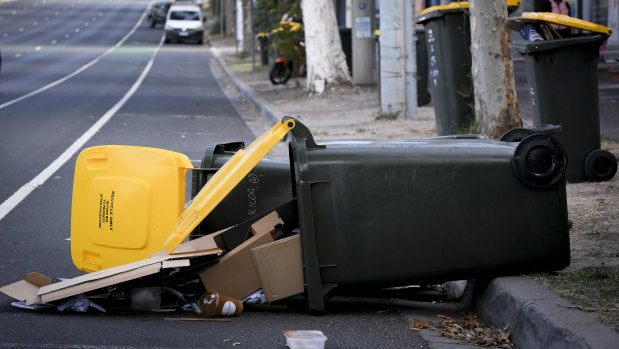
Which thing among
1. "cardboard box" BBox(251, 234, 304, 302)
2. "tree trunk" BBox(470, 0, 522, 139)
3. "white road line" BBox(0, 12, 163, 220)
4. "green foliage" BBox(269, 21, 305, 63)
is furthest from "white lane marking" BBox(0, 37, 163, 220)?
"green foliage" BBox(269, 21, 305, 63)

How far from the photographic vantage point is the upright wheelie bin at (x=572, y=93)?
834 cm

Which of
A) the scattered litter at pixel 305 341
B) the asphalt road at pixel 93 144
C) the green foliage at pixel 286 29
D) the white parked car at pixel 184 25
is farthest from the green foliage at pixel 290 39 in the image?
the white parked car at pixel 184 25

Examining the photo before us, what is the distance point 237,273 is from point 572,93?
4.62 m

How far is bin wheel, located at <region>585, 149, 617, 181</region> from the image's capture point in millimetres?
8461

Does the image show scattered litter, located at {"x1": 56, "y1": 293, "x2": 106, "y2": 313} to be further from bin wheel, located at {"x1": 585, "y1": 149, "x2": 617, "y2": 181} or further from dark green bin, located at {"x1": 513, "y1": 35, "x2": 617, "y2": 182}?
bin wheel, located at {"x1": 585, "y1": 149, "x2": 617, "y2": 181}

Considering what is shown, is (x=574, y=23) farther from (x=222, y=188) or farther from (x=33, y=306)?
(x=33, y=306)

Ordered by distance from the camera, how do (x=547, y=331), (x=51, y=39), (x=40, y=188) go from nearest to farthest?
(x=547, y=331) → (x=40, y=188) → (x=51, y=39)

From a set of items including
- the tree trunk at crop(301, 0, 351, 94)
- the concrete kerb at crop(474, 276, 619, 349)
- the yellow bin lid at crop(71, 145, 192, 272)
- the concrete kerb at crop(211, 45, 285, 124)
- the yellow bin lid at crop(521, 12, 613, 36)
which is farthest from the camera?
the tree trunk at crop(301, 0, 351, 94)

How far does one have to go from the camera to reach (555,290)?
4.62 meters

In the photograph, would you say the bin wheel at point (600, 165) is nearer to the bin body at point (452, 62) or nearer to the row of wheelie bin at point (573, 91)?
the row of wheelie bin at point (573, 91)

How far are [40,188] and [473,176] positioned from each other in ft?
18.6

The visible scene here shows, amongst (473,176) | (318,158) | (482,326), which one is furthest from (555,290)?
(318,158)

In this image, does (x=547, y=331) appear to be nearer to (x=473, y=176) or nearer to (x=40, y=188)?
(x=473, y=176)

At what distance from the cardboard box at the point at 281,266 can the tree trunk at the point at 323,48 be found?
16.3 m
